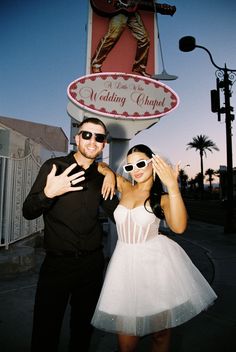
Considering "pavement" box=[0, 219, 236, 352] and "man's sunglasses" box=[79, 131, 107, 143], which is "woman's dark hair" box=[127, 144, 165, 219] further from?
"pavement" box=[0, 219, 236, 352]

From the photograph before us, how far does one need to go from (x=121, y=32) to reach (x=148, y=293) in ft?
22.9

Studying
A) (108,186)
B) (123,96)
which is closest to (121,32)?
(123,96)

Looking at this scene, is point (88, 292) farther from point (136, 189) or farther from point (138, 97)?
point (138, 97)

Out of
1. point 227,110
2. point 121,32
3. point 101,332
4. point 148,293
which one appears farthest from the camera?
point 227,110

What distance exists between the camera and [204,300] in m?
1.83

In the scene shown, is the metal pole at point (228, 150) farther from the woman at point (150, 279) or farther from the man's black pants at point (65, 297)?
the man's black pants at point (65, 297)

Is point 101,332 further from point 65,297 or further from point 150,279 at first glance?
point 150,279

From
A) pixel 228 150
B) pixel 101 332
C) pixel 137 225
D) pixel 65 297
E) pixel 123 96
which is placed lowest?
pixel 101 332

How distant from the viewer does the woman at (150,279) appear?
1724mm

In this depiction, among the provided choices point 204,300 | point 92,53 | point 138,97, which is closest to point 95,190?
point 204,300

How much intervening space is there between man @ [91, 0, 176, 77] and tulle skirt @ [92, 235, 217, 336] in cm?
556

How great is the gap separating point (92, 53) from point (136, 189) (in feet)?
17.8

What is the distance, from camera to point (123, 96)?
4855 mm

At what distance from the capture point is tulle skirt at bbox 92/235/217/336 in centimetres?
172
